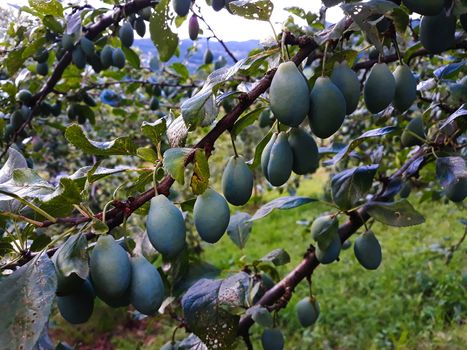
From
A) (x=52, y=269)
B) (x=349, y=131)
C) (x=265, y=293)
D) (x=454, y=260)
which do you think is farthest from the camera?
(x=454, y=260)

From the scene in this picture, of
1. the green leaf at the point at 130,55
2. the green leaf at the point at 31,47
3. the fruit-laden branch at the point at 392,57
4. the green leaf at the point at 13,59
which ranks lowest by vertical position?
the green leaf at the point at 130,55

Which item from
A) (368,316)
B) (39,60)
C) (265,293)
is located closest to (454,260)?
(368,316)

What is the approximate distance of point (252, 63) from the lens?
0.77m

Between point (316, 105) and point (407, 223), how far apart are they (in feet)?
1.70

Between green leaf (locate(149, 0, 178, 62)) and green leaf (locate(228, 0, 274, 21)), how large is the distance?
0.33 m

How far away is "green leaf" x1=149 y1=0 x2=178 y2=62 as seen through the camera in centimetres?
111


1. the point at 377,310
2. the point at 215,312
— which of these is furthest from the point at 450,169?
the point at 377,310

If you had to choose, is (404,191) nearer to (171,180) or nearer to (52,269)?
(171,180)

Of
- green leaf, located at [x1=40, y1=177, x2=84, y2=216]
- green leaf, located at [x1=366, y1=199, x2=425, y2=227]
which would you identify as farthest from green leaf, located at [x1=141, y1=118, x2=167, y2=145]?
green leaf, located at [x1=366, y1=199, x2=425, y2=227]

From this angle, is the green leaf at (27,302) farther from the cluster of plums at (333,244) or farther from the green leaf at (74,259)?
the cluster of plums at (333,244)

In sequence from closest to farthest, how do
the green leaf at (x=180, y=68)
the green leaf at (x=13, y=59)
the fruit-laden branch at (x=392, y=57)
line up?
the fruit-laden branch at (x=392, y=57), the green leaf at (x=13, y=59), the green leaf at (x=180, y=68)

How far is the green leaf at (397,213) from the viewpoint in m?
1.11

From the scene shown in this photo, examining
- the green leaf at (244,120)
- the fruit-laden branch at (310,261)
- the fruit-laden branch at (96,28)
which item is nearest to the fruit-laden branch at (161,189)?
the green leaf at (244,120)

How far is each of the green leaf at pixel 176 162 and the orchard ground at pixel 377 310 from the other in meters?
2.09
